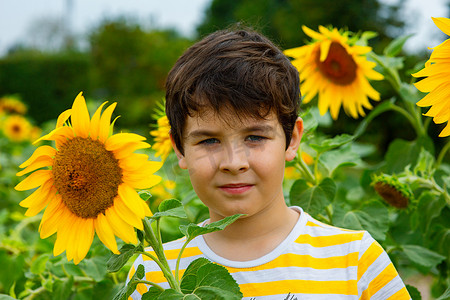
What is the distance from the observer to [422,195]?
1.76 meters

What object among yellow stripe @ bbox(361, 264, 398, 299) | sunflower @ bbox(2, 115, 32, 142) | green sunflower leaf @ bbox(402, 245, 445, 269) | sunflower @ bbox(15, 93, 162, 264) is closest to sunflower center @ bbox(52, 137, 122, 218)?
sunflower @ bbox(15, 93, 162, 264)

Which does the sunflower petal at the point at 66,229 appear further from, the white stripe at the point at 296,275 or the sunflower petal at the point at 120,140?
the white stripe at the point at 296,275

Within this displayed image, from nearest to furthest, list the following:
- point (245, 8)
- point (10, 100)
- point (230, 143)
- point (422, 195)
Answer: point (230, 143), point (422, 195), point (10, 100), point (245, 8)

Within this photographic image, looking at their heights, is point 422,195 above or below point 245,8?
below

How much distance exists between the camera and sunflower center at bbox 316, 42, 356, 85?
2066 millimetres

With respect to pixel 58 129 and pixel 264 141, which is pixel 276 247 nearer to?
pixel 264 141

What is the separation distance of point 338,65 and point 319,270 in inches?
39.5

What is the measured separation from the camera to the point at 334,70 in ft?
7.05

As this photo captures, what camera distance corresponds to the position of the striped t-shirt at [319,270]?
130 centimetres

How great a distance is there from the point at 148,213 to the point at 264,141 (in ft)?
1.14

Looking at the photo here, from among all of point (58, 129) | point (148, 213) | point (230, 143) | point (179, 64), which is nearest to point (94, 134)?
point (58, 129)

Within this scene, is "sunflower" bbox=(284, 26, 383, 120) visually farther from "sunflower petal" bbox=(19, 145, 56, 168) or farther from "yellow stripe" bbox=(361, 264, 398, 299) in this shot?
"sunflower petal" bbox=(19, 145, 56, 168)

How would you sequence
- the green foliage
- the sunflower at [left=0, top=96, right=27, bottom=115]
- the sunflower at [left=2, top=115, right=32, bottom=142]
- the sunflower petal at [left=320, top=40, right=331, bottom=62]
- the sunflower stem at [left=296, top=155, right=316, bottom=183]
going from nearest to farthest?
the sunflower stem at [left=296, top=155, right=316, bottom=183] < the sunflower petal at [left=320, top=40, right=331, bottom=62] < the sunflower at [left=2, top=115, right=32, bottom=142] < the sunflower at [left=0, top=96, right=27, bottom=115] < the green foliage

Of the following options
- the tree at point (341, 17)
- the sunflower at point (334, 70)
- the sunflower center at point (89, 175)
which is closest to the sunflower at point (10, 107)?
the sunflower at point (334, 70)
